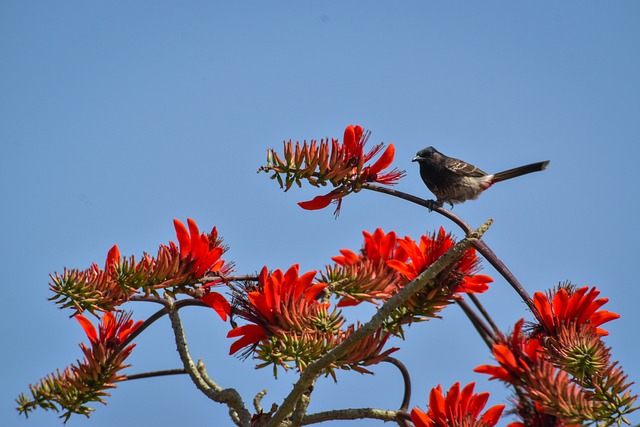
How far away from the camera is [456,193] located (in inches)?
293

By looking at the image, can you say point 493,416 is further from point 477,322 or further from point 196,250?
point 196,250

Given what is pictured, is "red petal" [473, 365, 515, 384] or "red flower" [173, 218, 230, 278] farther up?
"red flower" [173, 218, 230, 278]

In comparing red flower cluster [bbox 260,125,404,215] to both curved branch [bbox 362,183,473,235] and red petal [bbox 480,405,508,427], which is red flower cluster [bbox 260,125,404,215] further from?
red petal [bbox 480,405,508,427]

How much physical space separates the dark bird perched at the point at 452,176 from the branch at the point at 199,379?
495 centimetres

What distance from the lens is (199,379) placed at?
2658mm

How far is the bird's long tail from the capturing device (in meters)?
7.16

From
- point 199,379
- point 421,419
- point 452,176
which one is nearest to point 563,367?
point 421,419

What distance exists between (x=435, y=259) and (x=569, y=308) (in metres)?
0.43

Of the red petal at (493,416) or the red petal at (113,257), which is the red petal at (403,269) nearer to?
the red petal at (493,416)

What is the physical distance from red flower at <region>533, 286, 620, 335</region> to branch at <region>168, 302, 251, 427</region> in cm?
101

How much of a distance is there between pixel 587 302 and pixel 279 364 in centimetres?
96

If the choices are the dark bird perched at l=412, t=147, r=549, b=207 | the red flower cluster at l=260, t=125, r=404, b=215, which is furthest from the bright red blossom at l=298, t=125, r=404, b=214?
the dark bird perched at l=412, t=147, r=549, b=207

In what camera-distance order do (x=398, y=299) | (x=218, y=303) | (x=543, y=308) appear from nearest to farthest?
(x=398, y=299) → (x=543, y=308) → (x=218, y=303)

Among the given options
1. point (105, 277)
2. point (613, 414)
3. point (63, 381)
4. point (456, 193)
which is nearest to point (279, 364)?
point (105, 277)
